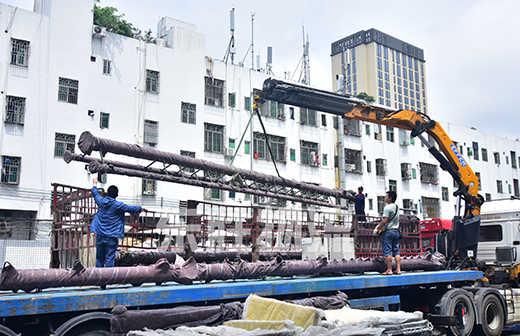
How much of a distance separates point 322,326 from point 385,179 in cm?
3315

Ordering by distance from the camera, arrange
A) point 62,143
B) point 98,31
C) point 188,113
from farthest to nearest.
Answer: point 188,113
point 98,31
point 62,143

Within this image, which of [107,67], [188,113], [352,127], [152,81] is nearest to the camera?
[107,67]

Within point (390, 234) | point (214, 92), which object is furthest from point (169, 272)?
point (214, 92)

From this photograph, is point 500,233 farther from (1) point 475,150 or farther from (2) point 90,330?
(1) point 475,150

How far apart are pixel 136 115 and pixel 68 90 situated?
12.2ft

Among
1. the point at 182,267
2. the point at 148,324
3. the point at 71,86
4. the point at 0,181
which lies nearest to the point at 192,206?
the point at 182,267

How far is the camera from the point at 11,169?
23.7 m

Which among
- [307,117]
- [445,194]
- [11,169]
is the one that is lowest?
[11,169]

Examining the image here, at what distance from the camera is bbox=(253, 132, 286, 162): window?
3181cm

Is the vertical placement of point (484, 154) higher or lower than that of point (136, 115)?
higher

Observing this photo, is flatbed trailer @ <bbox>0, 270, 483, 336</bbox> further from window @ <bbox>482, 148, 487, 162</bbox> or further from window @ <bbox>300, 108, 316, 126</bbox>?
window @ <bbox>482, 148, 487, 162</bbox>

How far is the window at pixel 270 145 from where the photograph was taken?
104 ft

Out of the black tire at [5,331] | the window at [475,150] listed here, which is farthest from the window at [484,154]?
the black tire at [5,331]

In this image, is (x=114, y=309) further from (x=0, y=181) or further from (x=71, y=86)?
(x=71, y=86)
